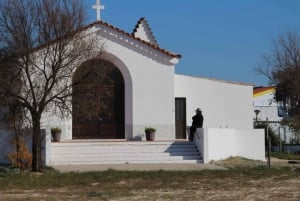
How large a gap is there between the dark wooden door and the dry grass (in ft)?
35.4

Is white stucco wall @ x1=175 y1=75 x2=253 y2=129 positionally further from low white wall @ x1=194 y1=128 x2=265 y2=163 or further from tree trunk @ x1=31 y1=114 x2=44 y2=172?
tree trunk @ x1=31 y1=114 x2=44 y2=172

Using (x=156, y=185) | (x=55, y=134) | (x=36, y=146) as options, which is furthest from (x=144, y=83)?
(x=156, y=185)

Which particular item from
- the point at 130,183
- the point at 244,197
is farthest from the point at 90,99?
the point at 244,197

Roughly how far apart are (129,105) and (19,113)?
371 inches

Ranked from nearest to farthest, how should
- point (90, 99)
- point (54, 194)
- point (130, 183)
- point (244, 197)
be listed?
point (244, 197) < point (54, 194) < point (130, 183) < point (90, 99)

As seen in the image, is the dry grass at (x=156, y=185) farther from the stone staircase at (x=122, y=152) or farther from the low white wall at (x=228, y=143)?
the low white wall at (x=228, y=143)

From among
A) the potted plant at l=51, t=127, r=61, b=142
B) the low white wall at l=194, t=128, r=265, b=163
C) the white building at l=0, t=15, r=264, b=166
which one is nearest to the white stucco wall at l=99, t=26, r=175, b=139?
the white building at l=0, t=15, r=264, b=166

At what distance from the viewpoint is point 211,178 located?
63.0 ft

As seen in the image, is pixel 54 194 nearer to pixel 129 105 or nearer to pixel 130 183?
pixel 130 183

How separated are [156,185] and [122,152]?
9562 mm

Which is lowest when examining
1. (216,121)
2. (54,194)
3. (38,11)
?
(54,194)

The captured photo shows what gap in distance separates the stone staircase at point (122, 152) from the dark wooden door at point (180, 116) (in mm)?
3992

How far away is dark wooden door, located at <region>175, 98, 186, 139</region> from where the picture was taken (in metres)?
32.3

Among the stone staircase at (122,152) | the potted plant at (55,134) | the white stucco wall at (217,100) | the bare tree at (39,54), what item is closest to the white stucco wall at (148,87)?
the white stucco wall at (217,100)
